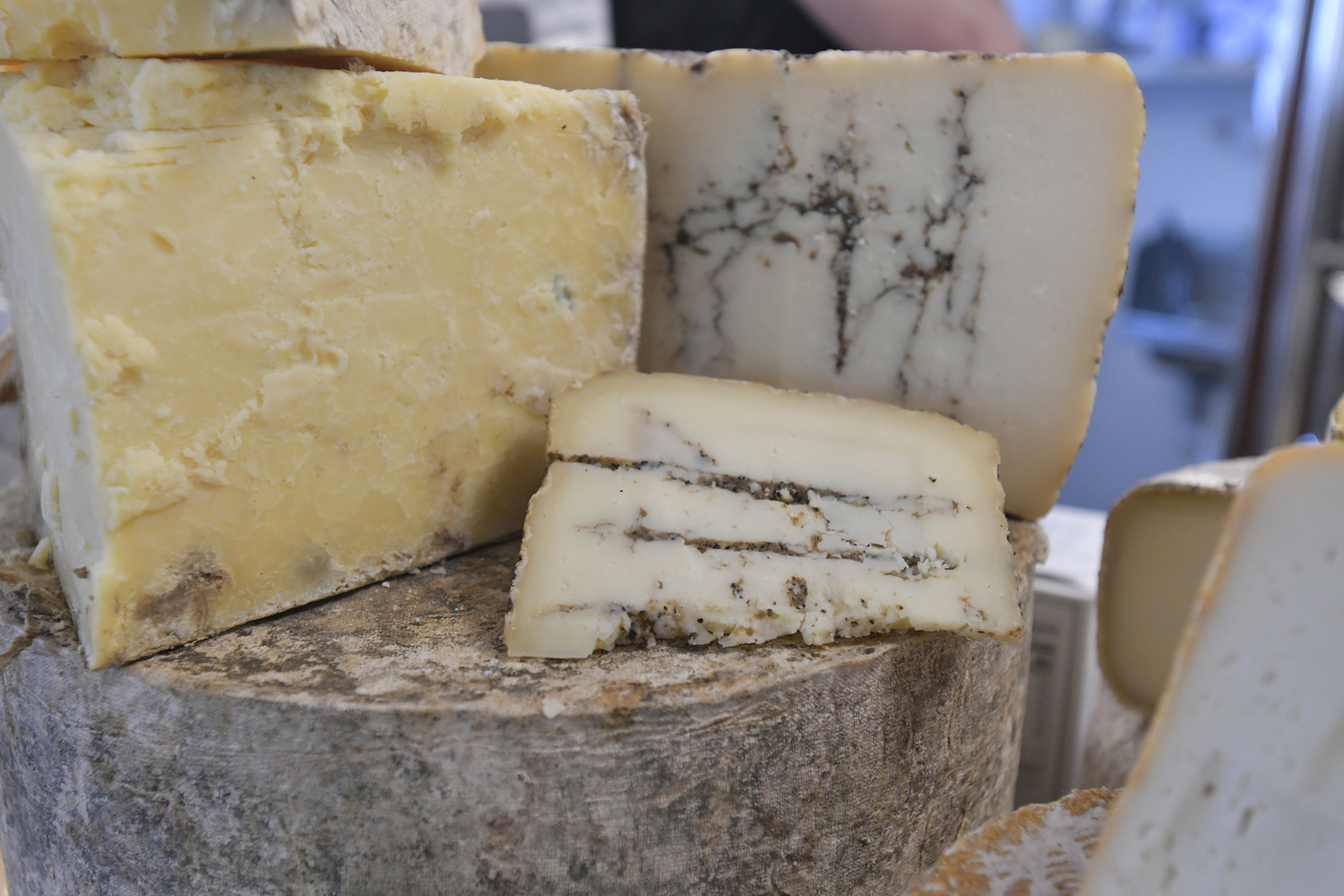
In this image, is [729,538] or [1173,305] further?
A: [1173,305]

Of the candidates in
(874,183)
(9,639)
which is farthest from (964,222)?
(9,639)

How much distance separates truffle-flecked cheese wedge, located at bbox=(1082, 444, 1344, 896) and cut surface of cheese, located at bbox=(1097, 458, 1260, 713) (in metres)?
0.74

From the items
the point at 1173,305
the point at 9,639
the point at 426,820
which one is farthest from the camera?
the point at 1173,305

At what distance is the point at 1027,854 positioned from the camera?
2.53 ft

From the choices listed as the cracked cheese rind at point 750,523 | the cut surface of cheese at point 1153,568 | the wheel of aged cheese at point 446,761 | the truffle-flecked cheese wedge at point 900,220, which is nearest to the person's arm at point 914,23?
the truffle-flecked cheese wedge at point 900,220

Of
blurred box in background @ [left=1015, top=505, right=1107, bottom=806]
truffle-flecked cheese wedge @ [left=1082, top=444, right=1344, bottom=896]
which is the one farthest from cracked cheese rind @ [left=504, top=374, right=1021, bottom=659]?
blurred box in background @ [left=1015, top=505, right=1107, bottom=806]

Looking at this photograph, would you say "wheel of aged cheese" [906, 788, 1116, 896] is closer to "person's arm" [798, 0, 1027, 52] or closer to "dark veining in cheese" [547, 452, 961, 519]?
"dark veining in cheese" [547, 452, 961, 519]

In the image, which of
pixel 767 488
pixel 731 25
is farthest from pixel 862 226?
pixel 731 25

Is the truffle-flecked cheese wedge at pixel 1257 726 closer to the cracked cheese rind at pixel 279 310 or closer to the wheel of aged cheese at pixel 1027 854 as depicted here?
the wheel of aged cheese at pixel 1027 854

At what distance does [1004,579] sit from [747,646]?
0.28m

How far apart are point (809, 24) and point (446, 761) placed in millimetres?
1712

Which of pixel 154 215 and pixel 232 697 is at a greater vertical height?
pixel 154 215

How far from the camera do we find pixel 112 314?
0.82 metres

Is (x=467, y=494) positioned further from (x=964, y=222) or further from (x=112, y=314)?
(x=964, y=222)
